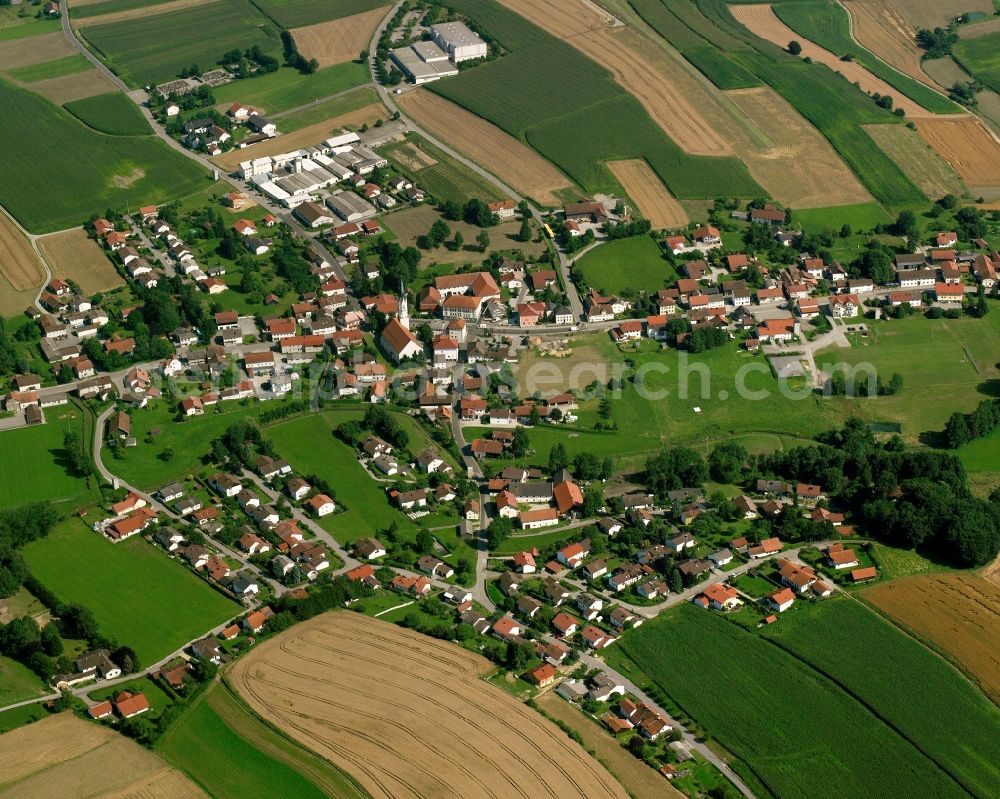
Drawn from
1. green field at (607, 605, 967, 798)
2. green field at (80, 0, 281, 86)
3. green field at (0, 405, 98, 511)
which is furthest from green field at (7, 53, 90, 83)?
green field at (607, 605, 967, 798)

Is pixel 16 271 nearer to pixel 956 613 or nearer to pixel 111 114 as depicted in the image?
pixel 111 114

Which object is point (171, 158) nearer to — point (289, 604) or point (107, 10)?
point (107, 10)

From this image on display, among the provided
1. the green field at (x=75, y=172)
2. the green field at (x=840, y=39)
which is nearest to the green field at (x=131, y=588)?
the green field at (x=75, y=172)

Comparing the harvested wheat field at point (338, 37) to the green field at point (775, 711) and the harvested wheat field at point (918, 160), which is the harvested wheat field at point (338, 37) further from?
the green field at point (775, 711)

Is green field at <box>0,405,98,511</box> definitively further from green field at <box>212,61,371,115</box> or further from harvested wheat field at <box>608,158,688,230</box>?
green field at <box>212,61,371,115</box>

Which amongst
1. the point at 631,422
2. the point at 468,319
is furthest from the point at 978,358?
the point at 468,319

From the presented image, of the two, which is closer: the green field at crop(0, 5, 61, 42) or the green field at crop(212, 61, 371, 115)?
the green field at crop(212, 61, 371, 115)

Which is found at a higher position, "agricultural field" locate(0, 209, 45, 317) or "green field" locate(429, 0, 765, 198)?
"green field" locate(429, 0, 765, 198)

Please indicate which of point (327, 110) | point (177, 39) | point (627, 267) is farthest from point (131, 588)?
point (177, 39)
